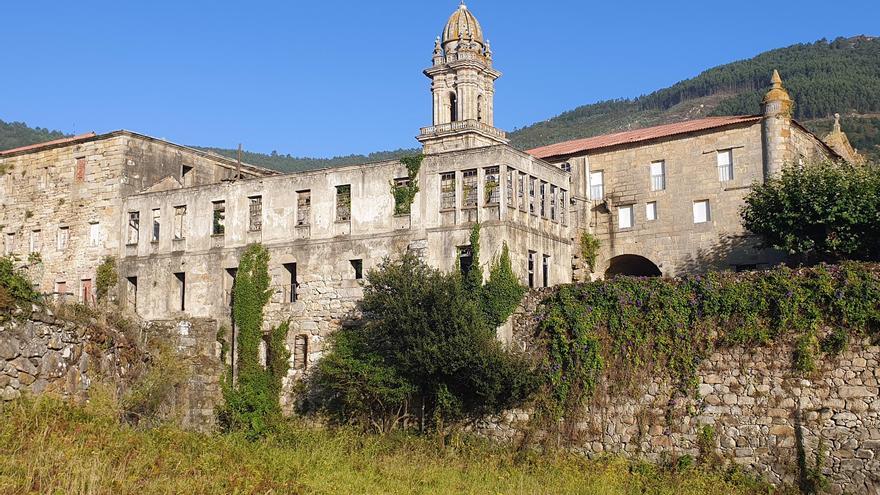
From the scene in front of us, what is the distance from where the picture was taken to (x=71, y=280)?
42312mm

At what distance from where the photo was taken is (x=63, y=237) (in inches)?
1704

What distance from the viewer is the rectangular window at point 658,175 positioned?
40406 mm

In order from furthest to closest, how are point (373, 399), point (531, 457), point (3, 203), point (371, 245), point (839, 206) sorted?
point (3, 203)
point (371, 245)
point (839, 206)
point (373, 399)
point (531, 457)

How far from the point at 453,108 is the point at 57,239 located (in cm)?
2479

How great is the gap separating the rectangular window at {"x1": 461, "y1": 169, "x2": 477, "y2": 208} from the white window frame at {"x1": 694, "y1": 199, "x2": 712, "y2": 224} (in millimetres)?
11069

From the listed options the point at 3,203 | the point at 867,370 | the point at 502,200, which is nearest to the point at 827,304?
the point at 867,370

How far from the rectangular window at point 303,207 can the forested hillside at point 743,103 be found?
168ft

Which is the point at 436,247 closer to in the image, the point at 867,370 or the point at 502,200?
the point at 502,200

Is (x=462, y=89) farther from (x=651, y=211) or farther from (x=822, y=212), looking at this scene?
(x=822, y=212)

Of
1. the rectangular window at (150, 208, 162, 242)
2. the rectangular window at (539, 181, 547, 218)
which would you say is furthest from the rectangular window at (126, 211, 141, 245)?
the rectangular window at (539, 181, 547, 218)

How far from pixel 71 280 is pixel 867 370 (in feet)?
107

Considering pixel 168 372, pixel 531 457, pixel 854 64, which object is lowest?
pixel 531 457

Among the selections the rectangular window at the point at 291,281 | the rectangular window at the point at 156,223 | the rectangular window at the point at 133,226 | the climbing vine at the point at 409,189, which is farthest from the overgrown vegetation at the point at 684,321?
the rectangular window at the point at 133,226

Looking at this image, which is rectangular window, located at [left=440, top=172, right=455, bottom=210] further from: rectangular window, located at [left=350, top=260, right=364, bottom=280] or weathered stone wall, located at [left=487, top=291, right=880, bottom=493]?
weathered stone wall, located at [left=487, top=291, right=880, bottom=493]
